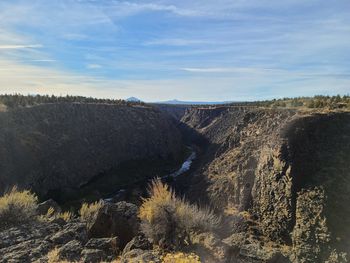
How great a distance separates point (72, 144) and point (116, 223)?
4667 cm

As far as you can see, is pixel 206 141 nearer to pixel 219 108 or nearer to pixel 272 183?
pixel 219 108

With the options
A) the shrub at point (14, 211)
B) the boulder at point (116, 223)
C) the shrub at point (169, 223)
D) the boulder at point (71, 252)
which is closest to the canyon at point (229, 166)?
the shrub at point (169, 223)

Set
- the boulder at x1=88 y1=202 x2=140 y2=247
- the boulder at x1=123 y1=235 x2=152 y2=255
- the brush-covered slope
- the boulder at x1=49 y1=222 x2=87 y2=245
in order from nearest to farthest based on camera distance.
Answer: the boulder at x1=123 y1=235 x2=152 y2=255, the boulder at x1=49 y1=222 x2=87 y2=245, the boulder at x1=88 y1=202 x2=140 y2=247, the brush-covered slope

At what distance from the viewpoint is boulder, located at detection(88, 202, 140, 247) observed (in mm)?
16594

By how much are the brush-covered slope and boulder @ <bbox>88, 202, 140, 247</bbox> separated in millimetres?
30292

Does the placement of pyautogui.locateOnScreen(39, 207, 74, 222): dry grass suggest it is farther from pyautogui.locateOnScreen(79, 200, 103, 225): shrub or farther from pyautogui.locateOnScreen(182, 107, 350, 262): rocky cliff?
pyautogui.locateOnScreen(182, 107, 350, 262): rocky cliff

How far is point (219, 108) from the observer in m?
120

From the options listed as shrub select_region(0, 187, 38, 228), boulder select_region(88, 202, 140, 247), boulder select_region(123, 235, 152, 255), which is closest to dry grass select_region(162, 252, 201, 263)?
boulder select_region(123, 235, 152, 255)

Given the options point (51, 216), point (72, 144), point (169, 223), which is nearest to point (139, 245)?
point (169, 223)

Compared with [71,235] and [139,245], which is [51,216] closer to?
[71,235]

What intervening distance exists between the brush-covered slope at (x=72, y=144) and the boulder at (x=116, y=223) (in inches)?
1193

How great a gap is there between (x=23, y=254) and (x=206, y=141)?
87.2m

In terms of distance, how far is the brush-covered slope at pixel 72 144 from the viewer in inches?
1944

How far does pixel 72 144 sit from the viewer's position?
61.5 meters
